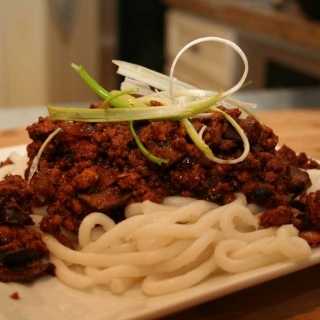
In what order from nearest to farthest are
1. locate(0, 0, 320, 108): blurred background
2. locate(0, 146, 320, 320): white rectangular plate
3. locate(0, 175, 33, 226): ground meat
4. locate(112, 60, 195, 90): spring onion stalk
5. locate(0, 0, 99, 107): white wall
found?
locate(0, 146, 320, 320): white rectangular plate → locate(0, 175, 33, 226): ground meat → locate(112, 60, 195, 90): spring onion stalk → locate(0, 0, 320, 108): blurred background → locate(0, 0, 99, 107): white wall

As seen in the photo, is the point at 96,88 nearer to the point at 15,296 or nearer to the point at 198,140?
the point at 198,140

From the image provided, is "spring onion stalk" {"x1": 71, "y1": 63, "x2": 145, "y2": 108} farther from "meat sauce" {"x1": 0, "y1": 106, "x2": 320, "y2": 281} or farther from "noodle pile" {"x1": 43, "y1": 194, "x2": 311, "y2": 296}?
"noodle pile" {"x1": 43, "y1": 194, "x2": 311, "y2": 296}

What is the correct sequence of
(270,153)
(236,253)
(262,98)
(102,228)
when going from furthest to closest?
(262,98), (270,153), (102,228), (236,253)

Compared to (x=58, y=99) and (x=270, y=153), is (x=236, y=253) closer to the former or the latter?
(x=270, y=153)

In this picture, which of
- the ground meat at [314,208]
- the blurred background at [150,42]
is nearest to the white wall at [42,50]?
the blurred background at [150,42]

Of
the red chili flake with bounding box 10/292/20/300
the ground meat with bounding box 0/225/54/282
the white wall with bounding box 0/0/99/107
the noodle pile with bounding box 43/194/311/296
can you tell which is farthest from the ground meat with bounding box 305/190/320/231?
the white wall with bounding box 0/0/99/107

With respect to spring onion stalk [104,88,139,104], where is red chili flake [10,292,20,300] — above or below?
below

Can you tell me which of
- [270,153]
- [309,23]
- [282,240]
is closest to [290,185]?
[270,153]
